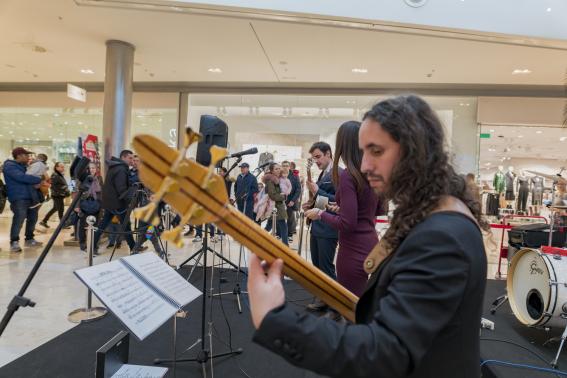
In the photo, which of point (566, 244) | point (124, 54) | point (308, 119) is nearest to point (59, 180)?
point (124, 54)

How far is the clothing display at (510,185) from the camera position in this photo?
8797mm

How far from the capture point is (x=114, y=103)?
6734mm

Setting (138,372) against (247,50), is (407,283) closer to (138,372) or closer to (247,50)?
(138,372)

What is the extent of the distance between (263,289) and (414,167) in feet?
1.44

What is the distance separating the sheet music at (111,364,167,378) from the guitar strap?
1.54 metres

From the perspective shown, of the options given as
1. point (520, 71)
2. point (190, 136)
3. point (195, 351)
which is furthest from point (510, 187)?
point (190, 136)

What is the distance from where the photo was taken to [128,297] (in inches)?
54.3

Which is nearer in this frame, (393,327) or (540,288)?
(393,327)

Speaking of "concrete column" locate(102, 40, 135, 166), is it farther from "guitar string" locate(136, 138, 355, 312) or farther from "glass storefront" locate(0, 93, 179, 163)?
"guitar string" locate(136, 138, 355, 312)

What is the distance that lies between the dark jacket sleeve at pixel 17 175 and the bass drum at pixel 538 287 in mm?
6772

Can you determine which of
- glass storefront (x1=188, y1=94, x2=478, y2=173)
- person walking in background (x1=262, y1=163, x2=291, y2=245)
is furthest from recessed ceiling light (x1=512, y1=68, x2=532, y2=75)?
person walking in background (x1=262, y1=163, x2=291, y2=245)

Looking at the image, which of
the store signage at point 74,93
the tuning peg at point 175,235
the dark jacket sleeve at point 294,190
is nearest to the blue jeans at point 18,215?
the store signage at point 74,93

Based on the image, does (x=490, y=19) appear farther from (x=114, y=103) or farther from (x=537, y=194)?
(x=114, y=103)

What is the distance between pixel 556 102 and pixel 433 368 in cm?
1020
